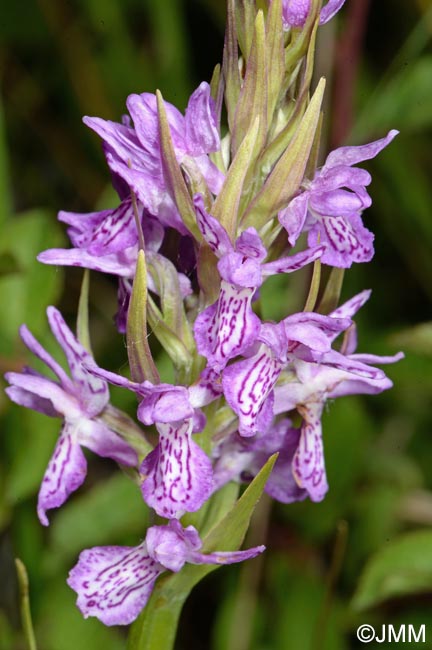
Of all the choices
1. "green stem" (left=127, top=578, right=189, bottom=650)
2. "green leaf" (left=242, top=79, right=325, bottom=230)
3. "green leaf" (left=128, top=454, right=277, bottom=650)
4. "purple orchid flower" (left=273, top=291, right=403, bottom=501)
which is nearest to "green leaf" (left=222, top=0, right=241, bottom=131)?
"green leaf" (left=242, top=79, right=325, bottom=230)

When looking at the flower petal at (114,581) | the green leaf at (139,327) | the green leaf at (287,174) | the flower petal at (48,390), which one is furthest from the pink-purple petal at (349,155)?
the flower petal at (114,581)

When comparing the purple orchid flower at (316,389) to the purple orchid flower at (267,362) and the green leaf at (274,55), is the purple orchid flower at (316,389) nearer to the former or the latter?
the purple orchid flower at (267,362)

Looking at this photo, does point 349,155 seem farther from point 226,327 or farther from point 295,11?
point 226,327

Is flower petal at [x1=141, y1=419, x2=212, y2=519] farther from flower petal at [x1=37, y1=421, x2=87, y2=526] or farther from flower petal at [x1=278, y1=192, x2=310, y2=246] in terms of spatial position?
flower petal at [x1=278, y1=192, x2=310, y2=246]

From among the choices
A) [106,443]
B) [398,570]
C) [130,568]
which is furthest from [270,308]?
[130,568]

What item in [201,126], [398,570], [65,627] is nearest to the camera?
[201,126]
